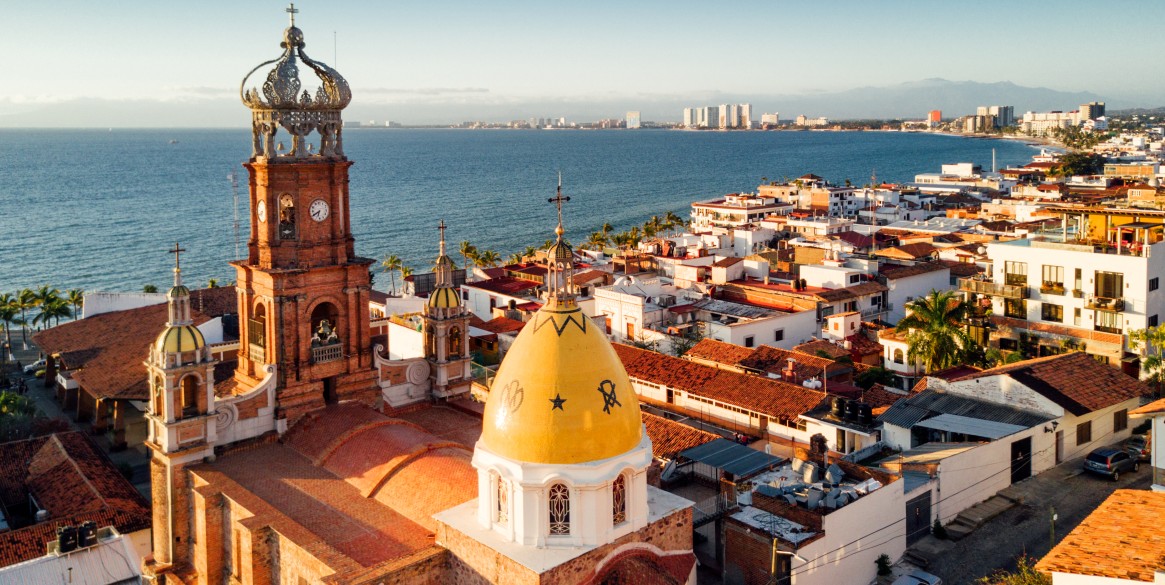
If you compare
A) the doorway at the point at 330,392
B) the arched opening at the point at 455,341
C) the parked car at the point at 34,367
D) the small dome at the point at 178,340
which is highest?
the small dome at the point at 178,340

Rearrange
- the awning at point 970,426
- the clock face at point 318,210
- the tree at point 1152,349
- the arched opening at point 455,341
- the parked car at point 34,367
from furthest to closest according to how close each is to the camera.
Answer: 1. the parked car at point 34,367
2. the tree at point 1152,349
3. the arched opening at point 455,341
4. the awning at point 970,426
5. the clock face at point 318,210

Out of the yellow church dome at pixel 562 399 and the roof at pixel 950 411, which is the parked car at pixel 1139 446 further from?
the yellow church dome at pixel 562 399

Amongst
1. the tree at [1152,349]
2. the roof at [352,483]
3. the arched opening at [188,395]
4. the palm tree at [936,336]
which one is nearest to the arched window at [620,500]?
the roof at [352,483]

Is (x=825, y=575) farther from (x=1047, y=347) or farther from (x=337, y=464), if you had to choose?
(x=1047, y=347)

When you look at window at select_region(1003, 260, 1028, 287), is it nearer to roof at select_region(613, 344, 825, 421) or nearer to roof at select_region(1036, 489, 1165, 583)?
roof at select_region(613, 344, 825, 421)

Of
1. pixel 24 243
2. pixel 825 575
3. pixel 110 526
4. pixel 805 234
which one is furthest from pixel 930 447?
pixel 24 243

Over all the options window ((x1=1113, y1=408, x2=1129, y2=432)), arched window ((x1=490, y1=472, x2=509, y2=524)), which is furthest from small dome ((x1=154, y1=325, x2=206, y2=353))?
window ((x1=1113, y1=408, x2=1129, y2=432))
